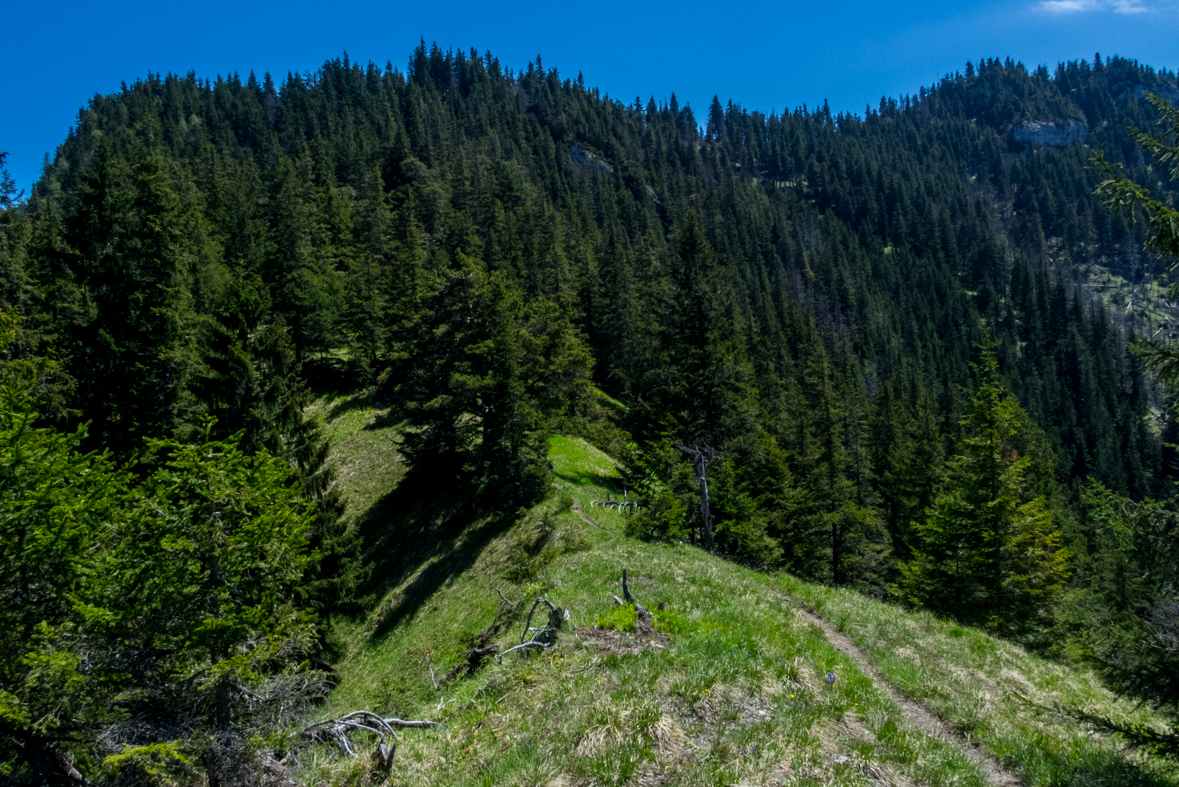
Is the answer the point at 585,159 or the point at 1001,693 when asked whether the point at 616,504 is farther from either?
the point at 585,159

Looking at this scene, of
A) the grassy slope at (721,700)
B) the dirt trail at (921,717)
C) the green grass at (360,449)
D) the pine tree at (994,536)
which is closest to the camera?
the grassy slope at (721,700)

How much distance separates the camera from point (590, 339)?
63.4 meters

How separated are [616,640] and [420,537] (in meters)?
21.8

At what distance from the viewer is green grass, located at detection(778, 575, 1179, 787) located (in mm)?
7508

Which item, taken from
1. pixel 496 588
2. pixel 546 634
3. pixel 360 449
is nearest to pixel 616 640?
pixel 546 634

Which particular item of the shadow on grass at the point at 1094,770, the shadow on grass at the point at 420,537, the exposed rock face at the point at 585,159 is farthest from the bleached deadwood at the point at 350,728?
the exposed rock face at the point at 585,159

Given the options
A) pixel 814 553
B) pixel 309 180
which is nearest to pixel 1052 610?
pixel 814 553

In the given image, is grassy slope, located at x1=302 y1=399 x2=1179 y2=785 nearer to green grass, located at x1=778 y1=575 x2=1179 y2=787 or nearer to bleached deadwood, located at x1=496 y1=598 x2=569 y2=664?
green grass, located at x1=778 y1=575 x2=1179 y2=787

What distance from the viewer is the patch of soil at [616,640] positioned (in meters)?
9.51

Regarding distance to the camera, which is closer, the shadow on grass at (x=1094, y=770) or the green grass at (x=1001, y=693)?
the shadow on grass at (x=1094, y=770)

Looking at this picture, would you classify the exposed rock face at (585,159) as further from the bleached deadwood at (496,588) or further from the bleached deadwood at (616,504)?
the bleached deadwood at (496,588)

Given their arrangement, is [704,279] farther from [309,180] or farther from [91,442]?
[309,180]

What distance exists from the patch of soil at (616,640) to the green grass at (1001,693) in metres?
4.62

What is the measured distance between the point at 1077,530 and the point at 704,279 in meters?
54.5
